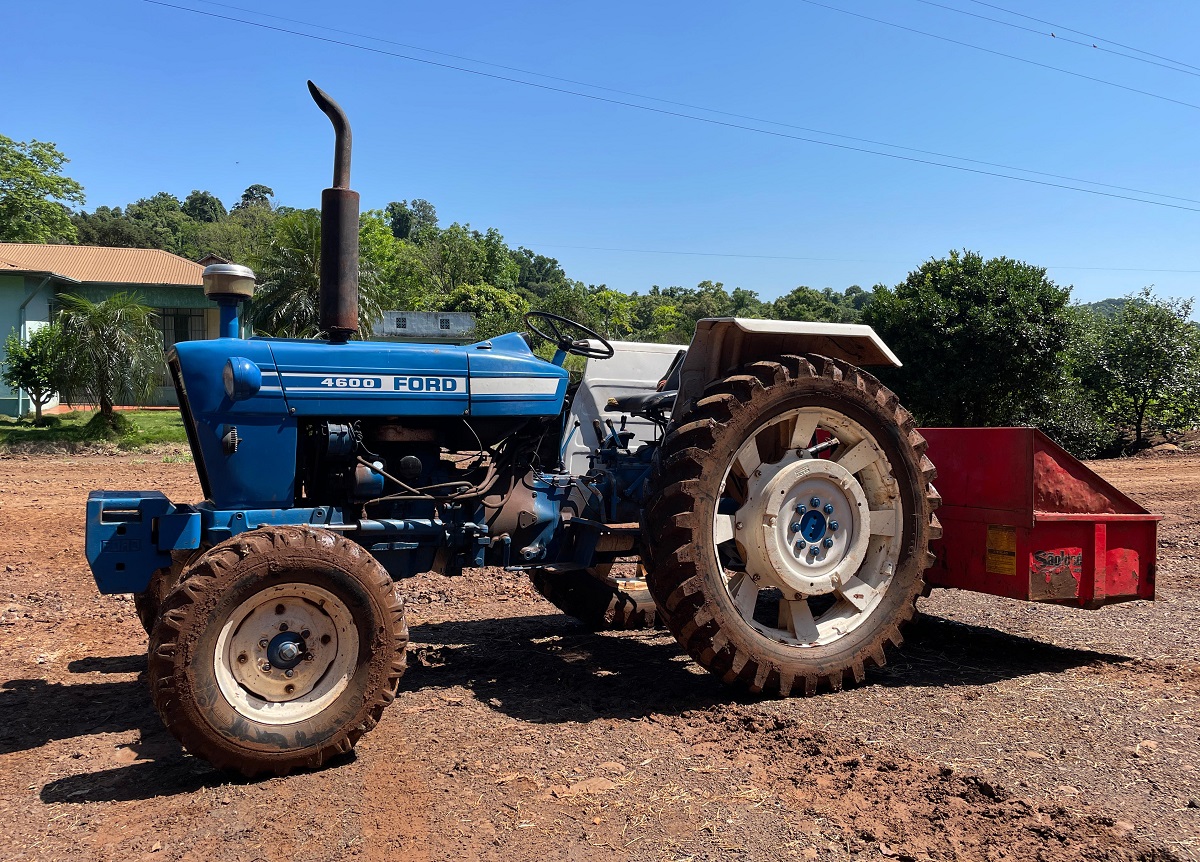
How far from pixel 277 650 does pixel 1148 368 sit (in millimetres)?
21903

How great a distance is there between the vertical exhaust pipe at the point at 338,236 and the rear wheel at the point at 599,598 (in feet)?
7.17

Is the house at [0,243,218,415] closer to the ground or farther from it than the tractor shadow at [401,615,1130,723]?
farther from it

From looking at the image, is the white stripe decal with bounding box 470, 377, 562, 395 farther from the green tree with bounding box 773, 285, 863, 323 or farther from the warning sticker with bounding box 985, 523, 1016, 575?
the green tree with bounding box 773, 285, 863, 323

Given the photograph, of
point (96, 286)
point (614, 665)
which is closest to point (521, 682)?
point (614, 665)

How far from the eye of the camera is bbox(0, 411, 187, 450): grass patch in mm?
17344

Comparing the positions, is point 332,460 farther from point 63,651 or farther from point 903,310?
point 903,310

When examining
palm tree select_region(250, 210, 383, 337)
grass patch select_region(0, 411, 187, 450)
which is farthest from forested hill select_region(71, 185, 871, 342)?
grass patch select_region(0, 411, 187, 450)

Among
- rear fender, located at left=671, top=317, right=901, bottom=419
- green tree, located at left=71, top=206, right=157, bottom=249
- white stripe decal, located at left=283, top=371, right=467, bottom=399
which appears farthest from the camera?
green tree, located at left=71, top=206, right=157, bottom=249

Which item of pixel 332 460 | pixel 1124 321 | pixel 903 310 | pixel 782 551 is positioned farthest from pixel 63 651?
pixel 1124 321

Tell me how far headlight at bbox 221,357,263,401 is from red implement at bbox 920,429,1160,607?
12.9 feet

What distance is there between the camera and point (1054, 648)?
566 cm

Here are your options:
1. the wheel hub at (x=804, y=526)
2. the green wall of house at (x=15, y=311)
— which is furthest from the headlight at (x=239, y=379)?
the green wall of house at (x=15, y=311)

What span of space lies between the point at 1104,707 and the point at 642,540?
2.35m

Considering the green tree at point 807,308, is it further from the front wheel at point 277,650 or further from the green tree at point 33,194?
the front wheel at point 277,650
